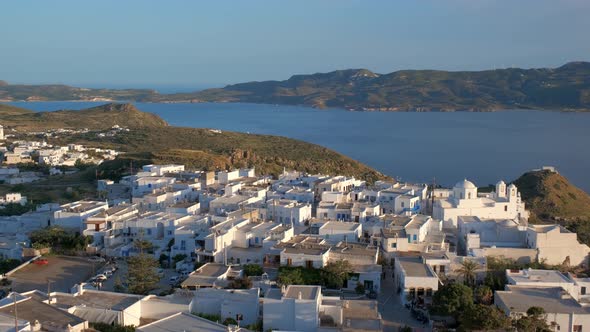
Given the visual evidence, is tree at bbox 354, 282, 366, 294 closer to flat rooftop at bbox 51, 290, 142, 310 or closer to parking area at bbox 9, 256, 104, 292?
flat rooftop at bbox 51, 290, 142, 310

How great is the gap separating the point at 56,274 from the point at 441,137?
78.6 meters

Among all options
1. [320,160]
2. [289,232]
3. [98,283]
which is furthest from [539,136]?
[98,283]

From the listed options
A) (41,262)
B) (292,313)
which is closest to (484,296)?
(292,313)

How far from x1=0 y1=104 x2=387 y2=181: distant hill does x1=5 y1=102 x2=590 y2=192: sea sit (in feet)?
30.2

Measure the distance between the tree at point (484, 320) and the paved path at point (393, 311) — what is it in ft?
4.82

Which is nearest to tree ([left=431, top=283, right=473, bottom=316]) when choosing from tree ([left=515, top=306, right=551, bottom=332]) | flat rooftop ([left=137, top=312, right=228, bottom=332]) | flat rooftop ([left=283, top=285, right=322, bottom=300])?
tree ([left=515, top=306, right=551, bottom=332])

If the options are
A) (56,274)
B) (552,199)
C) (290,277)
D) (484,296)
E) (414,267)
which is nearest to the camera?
(484,296)

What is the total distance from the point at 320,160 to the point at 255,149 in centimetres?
806

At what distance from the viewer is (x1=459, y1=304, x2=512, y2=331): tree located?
47.0 ft

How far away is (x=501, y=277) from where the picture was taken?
18891 millimetres

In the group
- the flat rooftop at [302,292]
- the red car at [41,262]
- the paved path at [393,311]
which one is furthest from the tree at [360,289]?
the red car at [41,262]

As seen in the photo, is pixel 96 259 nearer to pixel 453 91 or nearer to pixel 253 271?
pixel 253 271

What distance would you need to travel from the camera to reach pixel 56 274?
2009 centimetres

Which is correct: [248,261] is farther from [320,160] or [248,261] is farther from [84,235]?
[320,160]
